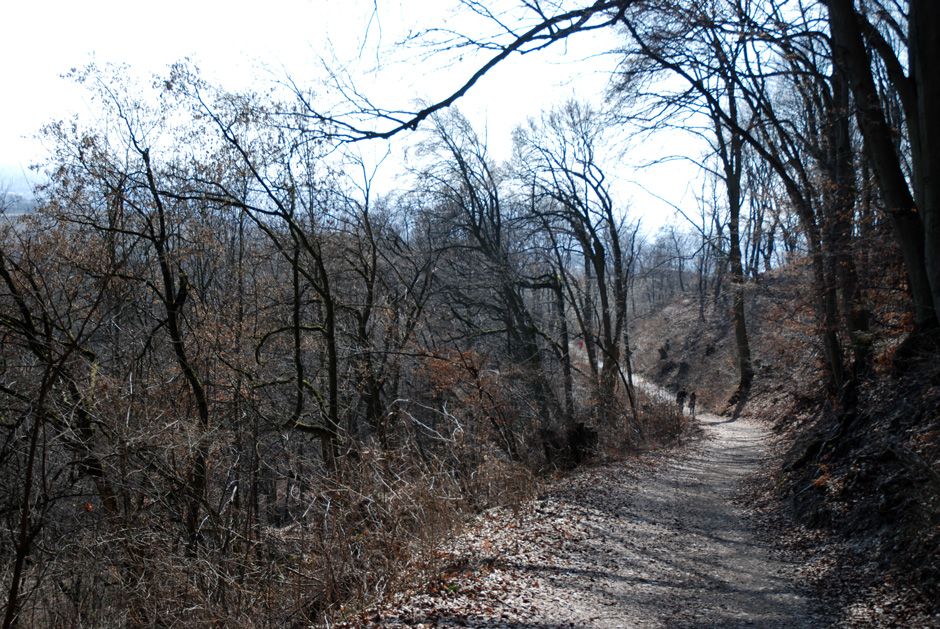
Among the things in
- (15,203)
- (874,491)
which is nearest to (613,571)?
(874,491)

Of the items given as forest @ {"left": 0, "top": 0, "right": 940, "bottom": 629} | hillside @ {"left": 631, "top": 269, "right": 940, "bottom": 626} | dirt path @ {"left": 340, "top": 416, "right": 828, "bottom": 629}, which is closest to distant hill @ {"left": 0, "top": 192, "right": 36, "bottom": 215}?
forest @ {"left": 0, "top": 0, "right": 940, "bottom": 629}

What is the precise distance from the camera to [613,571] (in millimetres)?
5930

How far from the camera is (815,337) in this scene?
45.1 feet

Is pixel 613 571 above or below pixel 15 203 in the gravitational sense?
below

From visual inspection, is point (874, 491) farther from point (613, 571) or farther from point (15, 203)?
point (15, 203)

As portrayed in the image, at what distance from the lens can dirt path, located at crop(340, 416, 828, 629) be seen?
4.66 metres

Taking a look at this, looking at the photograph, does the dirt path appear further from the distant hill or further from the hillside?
the distant hill

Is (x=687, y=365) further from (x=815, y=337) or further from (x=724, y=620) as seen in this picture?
(x=724, y=620)

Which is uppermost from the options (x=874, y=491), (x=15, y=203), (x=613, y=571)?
(x=15, y=203)

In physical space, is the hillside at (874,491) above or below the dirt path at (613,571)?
above

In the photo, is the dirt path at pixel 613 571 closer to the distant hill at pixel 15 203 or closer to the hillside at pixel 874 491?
the hillside at pixel 874 491

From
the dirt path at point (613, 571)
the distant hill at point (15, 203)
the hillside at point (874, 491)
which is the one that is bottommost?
the dirt path at point (613, 571)

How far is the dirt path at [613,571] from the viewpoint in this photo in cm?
466

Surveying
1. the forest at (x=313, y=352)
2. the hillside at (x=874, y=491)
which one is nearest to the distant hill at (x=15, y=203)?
the forest at (x=313, y=352)
